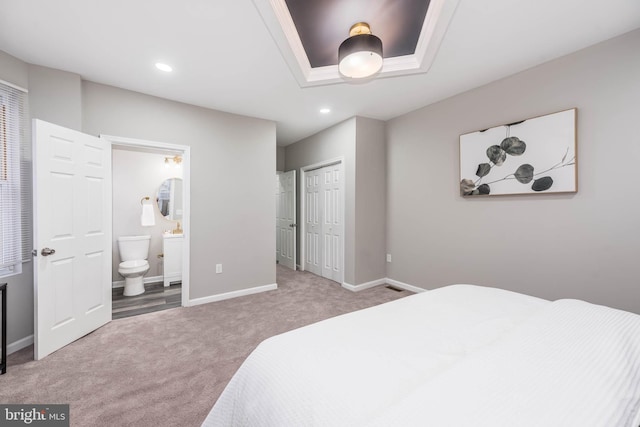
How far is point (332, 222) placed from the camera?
415 cm

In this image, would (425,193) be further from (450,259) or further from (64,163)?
(64,163)

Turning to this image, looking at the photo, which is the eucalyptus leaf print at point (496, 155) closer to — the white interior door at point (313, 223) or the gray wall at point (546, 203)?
the gray wall at point (546, 203)

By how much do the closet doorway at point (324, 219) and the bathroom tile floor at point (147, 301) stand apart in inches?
86.7

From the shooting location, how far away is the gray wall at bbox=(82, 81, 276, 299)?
2787mm

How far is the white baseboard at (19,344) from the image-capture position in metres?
2.10

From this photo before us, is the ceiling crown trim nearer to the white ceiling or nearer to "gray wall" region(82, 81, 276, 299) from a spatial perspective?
the white ceiling

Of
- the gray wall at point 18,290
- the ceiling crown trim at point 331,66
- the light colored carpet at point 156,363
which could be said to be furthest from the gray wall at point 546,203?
the gray wall at point 18,290

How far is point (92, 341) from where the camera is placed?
2.30 meters

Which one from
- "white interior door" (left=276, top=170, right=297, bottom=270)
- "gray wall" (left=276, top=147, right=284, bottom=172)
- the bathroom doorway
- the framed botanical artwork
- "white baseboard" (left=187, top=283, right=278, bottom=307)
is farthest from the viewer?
"gray wall" (left=276, top=147, right=284, bottom=172)

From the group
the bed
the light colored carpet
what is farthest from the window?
the bed

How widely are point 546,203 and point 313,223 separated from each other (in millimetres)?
3234

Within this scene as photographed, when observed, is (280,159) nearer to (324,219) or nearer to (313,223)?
(313,223)

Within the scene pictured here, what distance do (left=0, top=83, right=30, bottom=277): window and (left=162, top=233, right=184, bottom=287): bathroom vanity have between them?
5.58 feet

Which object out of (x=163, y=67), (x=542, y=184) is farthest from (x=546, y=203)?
(x=163, y=67)
